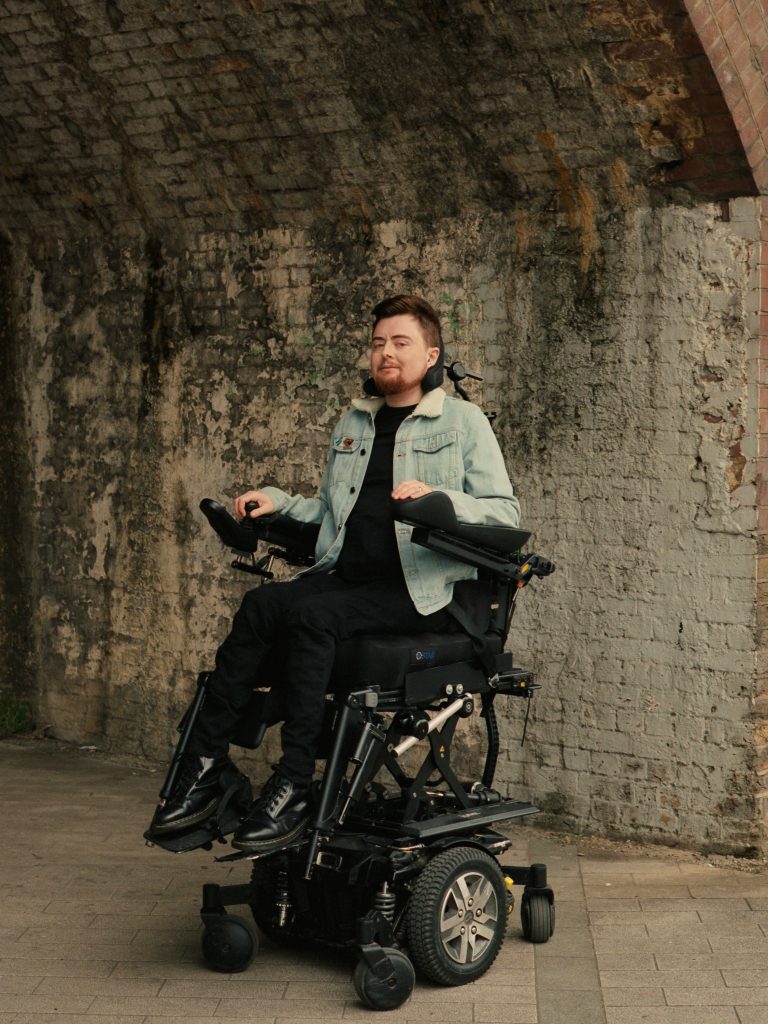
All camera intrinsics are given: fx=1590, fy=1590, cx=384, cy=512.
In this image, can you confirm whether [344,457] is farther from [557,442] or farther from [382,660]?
[557,442]

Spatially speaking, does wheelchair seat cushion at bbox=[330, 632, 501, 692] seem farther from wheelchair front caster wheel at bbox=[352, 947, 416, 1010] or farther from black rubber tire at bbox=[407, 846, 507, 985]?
wheelchair front caster wheel at bbox=[352, 947, 416, 1010]

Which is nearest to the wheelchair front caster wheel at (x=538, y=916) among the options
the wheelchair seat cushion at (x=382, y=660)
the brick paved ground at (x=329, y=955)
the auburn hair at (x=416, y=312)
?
the brick paved ground at (x=329, y=955)

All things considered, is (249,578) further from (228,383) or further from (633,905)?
(633,905)

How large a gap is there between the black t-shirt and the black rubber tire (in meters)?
0.94

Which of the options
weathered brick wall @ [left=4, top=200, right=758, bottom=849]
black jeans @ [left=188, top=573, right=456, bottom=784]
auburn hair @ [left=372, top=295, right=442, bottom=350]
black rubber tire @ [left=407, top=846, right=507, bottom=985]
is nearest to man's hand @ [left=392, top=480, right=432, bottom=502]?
black jeans @ [left=188, top=573, right=456, bottom=784]

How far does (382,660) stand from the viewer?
16.0ft

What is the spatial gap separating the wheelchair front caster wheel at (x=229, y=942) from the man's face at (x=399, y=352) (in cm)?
182

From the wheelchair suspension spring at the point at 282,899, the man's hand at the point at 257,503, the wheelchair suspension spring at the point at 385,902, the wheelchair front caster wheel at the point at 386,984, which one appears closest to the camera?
the wheelchair front caster wheel at the point at 386,984

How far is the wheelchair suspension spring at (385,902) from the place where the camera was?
4824mm

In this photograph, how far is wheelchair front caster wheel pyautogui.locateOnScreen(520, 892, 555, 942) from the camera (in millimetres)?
5375

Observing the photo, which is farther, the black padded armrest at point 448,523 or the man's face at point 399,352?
the man's face at point 399,352

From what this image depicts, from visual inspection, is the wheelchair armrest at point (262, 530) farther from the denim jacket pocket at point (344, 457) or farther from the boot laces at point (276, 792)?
the boot laces at point (276, 792)

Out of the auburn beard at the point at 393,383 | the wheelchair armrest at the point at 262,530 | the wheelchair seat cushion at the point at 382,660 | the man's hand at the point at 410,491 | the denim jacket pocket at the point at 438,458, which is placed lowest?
the wheelchair seat cushion at the point at 382,660

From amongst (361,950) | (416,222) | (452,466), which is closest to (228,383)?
(416,222)
